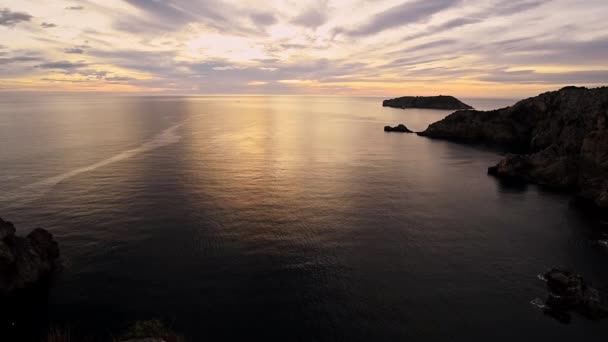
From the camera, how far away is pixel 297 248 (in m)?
46.4

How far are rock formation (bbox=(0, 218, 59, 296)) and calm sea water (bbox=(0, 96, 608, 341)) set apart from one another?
223 centimetres

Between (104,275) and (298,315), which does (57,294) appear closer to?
(104,275)

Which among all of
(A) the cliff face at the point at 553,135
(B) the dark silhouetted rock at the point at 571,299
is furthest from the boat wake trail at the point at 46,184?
(A) the cliff face at the point at 553,135

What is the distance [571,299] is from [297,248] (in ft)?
99.9

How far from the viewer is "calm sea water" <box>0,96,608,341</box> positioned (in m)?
32.2

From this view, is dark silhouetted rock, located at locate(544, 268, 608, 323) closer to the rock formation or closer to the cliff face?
the cliff face

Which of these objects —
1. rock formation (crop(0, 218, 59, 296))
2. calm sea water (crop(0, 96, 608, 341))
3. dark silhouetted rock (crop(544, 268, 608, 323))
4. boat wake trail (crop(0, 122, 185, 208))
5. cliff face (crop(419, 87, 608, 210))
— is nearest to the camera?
calm sea water (crop(0, 96, 608, 341))

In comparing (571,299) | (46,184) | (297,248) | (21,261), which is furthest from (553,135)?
(46,184)

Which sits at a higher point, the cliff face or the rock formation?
the cliff face

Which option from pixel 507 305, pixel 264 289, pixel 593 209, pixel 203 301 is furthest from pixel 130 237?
pixel 593 209

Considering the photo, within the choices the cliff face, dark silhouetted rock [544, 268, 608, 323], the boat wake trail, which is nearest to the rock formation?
the boat wake trail

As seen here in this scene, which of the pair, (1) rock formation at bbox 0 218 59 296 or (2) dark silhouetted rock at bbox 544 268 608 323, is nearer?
(2) dark silhouetted rock at bbox 544 268 608 323

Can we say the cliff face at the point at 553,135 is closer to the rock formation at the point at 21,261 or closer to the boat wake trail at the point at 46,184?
the rock formation at the point at 21,261

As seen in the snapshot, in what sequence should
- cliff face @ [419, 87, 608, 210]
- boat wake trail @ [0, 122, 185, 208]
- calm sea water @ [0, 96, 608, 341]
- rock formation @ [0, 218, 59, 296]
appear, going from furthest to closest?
cliff face @ [419, 87, 608, 210] → boat wake trail @ [0, 122, 185, 208] → rock formation @ [0, 218, 59, 296] → calm sea water @ [0, 96, 608, 341]
